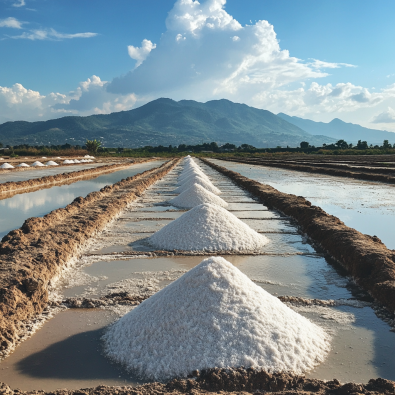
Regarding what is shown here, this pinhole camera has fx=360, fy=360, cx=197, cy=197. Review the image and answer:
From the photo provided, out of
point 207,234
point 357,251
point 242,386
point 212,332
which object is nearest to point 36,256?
point 207,234

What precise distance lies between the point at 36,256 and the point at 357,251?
306 centimetres

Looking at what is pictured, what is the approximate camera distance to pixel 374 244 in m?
3.80

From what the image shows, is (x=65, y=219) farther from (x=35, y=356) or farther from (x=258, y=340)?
(x=258, y=340)

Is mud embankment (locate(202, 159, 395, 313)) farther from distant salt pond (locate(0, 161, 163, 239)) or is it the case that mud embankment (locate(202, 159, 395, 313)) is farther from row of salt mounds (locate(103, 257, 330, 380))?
distant salt pond (locate(0, 161, 163, 239))

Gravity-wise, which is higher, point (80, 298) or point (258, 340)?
point (258, 340)

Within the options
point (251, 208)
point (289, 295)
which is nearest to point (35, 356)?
point (289, 295)

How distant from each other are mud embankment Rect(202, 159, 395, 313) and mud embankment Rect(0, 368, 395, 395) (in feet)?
3.85

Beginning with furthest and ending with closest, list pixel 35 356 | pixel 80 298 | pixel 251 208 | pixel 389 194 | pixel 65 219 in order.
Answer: pixel 389 194
pixel 251 208
pixel 65 219
pixel 80 298
pixel 35 356

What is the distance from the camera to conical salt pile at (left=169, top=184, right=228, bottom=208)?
685 centimetres

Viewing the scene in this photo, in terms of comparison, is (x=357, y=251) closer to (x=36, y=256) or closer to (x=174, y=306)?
(x=174, y=306)

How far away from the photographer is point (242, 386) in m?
1.70

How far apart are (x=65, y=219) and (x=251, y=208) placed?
11.5 feet

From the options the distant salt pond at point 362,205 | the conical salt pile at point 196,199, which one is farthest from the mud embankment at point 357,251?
→ the conical salt pile at point 196,199

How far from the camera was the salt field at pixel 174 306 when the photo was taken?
1.90 m
